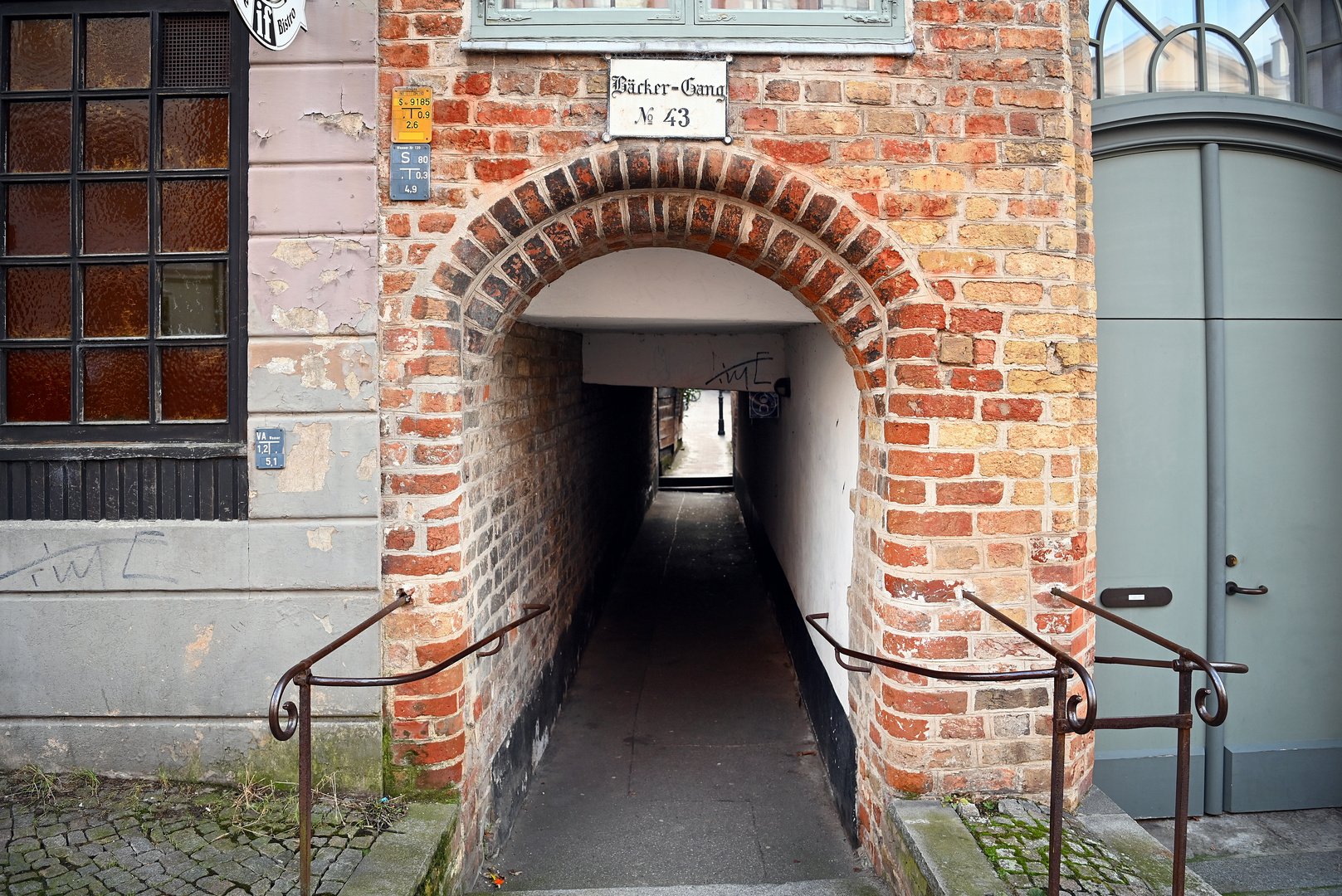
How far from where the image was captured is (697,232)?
307 centimetres

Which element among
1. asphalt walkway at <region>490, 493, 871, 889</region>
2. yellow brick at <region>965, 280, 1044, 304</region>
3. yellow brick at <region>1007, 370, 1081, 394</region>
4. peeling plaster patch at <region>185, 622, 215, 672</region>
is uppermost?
yellow brick at <region>965, 280, 1044, 304</region>

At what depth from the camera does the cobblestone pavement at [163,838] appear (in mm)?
2518

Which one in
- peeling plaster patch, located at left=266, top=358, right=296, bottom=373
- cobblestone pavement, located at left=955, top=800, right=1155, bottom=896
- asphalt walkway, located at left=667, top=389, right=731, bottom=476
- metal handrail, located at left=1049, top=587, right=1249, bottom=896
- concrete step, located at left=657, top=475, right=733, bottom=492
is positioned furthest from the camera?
asphalt walkway, located at left=667, top=389, right=731, bottom=476

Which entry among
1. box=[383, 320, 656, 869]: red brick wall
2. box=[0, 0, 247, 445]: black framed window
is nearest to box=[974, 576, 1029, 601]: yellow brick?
box=[383, 320, 656, 869]: red brick wall

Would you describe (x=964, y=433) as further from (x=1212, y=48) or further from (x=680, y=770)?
(x=680, y=770)

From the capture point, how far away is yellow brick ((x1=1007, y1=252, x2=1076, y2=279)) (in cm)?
287

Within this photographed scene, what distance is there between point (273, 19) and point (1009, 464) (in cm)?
295

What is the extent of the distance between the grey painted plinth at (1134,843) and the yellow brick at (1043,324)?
1.76 m

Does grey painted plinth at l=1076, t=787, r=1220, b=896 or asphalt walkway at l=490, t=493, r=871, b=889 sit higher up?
grey painted plinth at l=1076, t=787, r=1220, b=896

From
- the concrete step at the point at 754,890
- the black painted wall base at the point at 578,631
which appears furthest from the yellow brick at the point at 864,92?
the black painted wall base at the point at 578,631

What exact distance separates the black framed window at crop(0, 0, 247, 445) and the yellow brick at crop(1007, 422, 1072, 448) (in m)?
2.90

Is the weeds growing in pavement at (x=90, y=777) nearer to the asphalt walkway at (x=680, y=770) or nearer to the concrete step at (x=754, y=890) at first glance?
the concrete step at (x=754, y=890)

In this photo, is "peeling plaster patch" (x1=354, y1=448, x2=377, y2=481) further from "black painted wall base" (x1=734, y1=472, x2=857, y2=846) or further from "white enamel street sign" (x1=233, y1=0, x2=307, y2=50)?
"black painted wall base" (x1=734, y1=472, x2=857, y2=846)

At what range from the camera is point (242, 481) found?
3.06 meters
